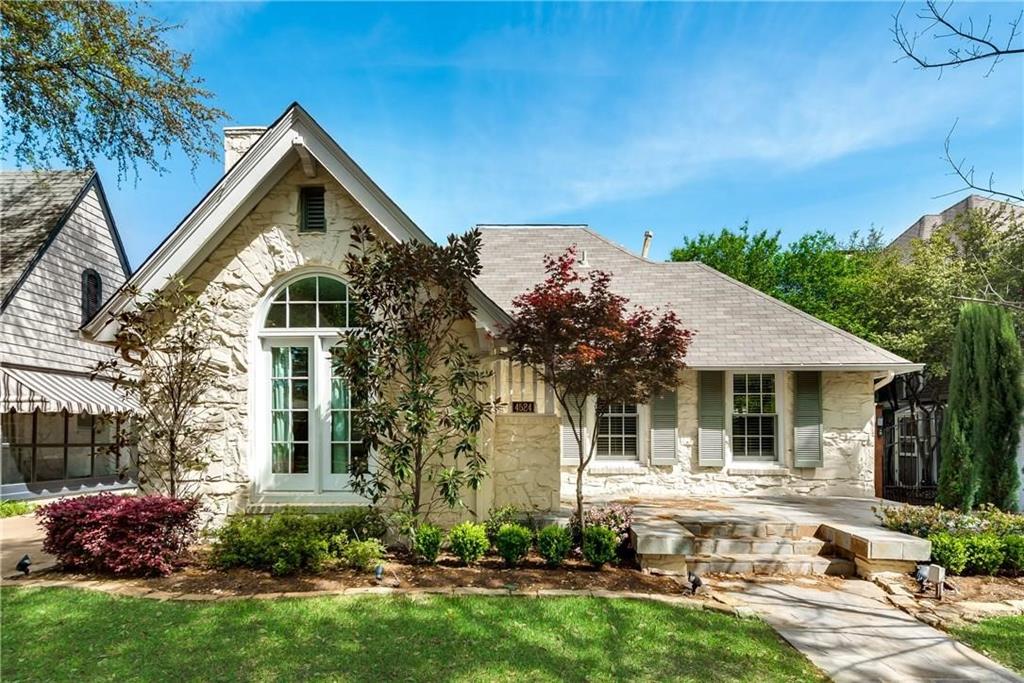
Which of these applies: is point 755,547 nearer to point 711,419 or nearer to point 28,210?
point 711,419

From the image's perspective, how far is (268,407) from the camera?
8.34 metres

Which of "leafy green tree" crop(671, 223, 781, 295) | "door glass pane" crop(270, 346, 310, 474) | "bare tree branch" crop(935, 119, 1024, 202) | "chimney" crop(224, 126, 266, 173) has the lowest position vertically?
"door glass pane" crop(270, 346, 310, 474)

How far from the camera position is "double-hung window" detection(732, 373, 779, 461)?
12.7m

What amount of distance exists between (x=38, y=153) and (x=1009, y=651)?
19450 millimetres

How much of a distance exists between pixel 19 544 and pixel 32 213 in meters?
11.0

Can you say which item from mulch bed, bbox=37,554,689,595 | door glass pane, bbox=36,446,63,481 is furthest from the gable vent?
door glass pane, bbox=36,446,63,481

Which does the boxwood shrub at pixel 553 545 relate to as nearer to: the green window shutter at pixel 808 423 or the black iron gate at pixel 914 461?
the green window shutter at pixel 808 423

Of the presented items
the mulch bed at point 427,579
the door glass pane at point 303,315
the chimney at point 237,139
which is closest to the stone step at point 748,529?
the mulch bed at point 427,579

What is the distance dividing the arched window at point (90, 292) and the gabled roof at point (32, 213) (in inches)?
59.9

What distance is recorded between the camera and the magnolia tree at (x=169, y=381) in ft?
25.7

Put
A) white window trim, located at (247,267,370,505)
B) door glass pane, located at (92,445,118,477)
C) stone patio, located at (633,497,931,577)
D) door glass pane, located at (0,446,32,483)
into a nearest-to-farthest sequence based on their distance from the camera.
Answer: stone patio, located at (633,497,931,577) < white window trim, located at (247,267,370,505) < door glass pane, located at (0,446,32,483) < door glass pane, located at (92,445,118,477)

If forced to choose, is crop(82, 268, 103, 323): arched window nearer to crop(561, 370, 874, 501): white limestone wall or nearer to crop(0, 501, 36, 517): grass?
crop(0, 501, 36, 517): grass

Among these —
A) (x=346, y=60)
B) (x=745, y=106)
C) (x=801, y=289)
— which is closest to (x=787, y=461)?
(x=745, y=106)

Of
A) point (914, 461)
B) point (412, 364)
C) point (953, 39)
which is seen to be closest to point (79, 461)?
point (412, 364)
